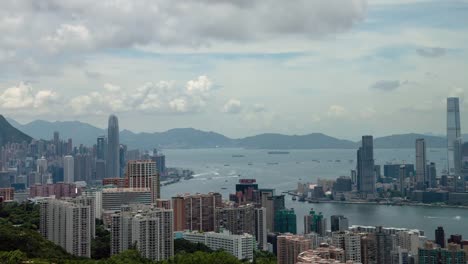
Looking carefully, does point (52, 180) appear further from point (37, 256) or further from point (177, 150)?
point (177, 150)

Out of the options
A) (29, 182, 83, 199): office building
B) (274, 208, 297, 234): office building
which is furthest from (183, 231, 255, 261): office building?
(29, 182, 83, 199): office building

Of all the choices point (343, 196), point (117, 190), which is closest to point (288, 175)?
point (343, 196)

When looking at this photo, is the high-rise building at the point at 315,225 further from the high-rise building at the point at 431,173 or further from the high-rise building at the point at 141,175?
the high-rise building at the point at 431,173

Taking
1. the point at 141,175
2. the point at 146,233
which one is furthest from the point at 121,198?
the point at 146,233

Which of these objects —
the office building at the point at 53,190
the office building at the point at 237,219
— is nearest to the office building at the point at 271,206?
the office building at the point at 237,219

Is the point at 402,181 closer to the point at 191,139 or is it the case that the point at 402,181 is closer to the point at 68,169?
the point at 68,169
